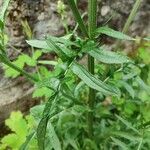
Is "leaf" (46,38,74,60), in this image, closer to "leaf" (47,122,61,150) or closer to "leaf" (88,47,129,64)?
"leaf" (88,47,129,64)

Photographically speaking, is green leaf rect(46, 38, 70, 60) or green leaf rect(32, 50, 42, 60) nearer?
green leaf rect(46, 38, 70, 60)

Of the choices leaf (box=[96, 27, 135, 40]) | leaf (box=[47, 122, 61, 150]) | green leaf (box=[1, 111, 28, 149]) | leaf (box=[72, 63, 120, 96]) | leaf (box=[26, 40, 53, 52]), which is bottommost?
green leaf (box=[1, 111, 28, 149])

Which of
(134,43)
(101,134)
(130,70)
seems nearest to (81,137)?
(101,134)

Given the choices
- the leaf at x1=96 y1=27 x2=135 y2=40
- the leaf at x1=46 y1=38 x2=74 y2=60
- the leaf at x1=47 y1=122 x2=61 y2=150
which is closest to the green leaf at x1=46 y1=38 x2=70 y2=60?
the leaf at x1=46 y1=38 x2=74 y2=60

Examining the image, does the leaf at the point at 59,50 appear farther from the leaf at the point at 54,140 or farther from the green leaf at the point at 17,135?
the green leaf at the point at 17,135

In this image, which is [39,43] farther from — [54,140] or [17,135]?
[17,135]

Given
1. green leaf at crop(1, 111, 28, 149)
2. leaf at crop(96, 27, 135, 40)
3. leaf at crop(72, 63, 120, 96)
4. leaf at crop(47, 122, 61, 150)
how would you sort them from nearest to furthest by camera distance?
leaf at crop(72, 63, 120, 96) → leaf at crop(96, 27, 135, 40) → leaf at crop(47, 122, 61, 150) → green leaf at crop(1, 111, 28, 149)

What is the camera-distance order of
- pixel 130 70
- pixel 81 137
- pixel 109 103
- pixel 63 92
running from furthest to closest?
pixel 109 103, pixel 81 137, pixel 130 70, pixel 63 92

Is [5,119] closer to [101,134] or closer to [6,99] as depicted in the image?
[6,99]
